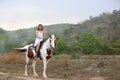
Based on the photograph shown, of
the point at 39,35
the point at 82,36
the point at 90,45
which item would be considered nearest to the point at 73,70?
the point at 39,35

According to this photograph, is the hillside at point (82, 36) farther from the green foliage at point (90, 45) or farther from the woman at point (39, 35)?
the woman at point (39, 35)

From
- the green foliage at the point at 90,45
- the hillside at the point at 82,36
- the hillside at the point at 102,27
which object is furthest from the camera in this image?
the hillside at the point at 102,27

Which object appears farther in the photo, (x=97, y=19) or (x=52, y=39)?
(x=97, y=19)

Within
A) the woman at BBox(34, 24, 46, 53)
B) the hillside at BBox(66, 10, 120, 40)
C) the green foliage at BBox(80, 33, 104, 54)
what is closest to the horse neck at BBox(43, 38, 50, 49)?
the woman at BBox(34, 24, 46, 53)

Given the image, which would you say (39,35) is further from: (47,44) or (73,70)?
(73,70)

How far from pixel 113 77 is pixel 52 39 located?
125 inches

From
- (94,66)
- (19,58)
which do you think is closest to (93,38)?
(19,58)

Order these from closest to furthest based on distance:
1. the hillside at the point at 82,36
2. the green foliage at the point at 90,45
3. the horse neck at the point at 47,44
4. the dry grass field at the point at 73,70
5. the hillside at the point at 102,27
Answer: the horse neck at the point at 47,44
the dry grass field at the point at 73,70
the green foliage at the point at 90,45
the hillside at the point at 82,36
the hillside at the point at 102,27

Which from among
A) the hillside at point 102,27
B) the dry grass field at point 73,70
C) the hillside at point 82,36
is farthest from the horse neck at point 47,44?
the hillside at point 102,27

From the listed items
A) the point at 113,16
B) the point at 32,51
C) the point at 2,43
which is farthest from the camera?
the point at 113,16

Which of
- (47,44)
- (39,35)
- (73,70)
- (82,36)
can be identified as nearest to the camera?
(47,44)

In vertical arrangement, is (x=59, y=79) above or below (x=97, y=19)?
below

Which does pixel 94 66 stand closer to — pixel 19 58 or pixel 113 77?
pixel 113 77

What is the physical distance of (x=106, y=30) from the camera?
79.0 m
